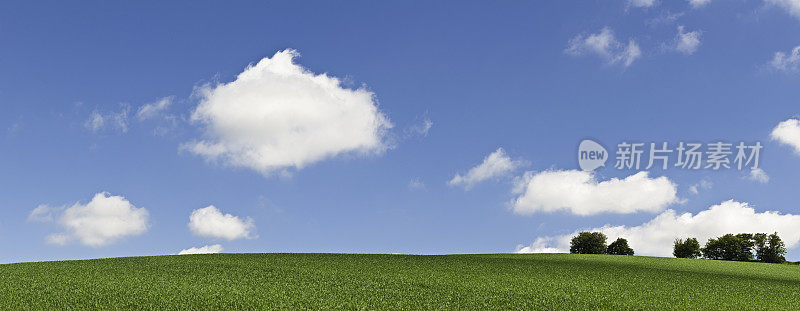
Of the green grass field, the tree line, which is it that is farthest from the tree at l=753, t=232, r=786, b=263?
the green grass field

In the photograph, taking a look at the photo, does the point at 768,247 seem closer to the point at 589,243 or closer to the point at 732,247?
the point at 732,247

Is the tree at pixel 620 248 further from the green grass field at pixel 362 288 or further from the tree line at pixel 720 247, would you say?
the green grass field at pixel 362 288

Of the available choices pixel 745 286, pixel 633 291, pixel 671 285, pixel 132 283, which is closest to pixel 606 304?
pixel 633 291

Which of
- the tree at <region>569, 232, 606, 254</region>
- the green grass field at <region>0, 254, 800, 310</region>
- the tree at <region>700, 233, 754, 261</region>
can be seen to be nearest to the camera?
the green grass field at <region>0, 254, 800, 310</region>

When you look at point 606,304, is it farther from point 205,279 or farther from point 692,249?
point 692,249

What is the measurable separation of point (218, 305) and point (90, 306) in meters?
3.63

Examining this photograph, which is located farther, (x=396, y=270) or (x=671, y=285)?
(x=396, y=270)

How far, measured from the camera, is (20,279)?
20.5 meters

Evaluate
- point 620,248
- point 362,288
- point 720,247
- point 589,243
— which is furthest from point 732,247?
point 362,288

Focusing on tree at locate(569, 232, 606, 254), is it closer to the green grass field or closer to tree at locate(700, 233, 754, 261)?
tree at locate(700, 233, 754, 261)

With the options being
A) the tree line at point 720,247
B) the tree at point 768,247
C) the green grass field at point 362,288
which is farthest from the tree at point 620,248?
the green grass field at point 362,288

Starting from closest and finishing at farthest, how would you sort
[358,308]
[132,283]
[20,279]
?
1. [358,308]
2. [132,283]
3. [20,279]

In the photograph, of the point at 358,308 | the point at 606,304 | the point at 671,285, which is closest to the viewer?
the point at 358,308

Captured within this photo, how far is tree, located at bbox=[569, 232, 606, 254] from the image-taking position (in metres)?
78.5
